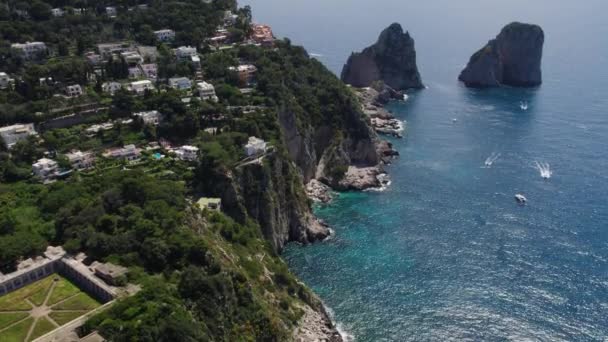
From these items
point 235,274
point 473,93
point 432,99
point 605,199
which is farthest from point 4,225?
point 473,93

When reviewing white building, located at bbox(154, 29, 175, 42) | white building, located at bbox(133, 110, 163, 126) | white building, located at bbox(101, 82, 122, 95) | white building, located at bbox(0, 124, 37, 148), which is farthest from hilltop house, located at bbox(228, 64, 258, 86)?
white building, located at bbox(0, 124, 37, 148)

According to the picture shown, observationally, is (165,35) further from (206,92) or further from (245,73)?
(206,92)

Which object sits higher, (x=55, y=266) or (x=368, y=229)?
(x=55, y=266)

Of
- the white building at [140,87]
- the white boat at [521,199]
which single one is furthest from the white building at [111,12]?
the white boat at [521,199]

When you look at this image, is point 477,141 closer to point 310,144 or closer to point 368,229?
point 310,144

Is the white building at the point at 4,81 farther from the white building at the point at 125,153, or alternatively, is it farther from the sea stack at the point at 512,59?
the sea stack at the point at 512,59

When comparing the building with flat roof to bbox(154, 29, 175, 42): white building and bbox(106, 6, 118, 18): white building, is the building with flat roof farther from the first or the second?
bbox(106, 6, 118, 18): white building
